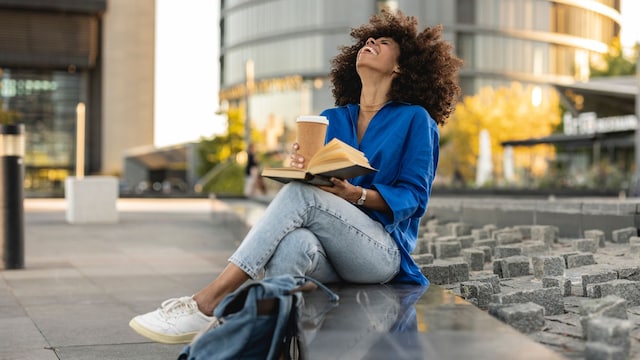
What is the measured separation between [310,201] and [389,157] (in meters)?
0.56

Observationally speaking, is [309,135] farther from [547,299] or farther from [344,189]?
[547,299]

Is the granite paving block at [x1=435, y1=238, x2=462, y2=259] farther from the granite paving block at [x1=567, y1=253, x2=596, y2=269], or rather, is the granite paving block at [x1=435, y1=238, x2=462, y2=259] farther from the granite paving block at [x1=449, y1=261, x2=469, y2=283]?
the granite paving block at [x1=449, y1=261, x2=469, y2=283]

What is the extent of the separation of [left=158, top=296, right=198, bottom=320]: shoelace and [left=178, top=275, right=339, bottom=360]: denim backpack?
0.82 ft

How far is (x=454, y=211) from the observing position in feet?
36.7

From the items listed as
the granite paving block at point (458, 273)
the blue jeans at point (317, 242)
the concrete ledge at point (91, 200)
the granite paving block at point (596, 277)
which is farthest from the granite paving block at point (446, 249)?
the concrete ledge at point (91, 200)

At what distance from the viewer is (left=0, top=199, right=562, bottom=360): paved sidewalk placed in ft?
8.46

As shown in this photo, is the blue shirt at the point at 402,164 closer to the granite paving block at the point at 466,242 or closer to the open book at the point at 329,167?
the open book at the point at 329,167

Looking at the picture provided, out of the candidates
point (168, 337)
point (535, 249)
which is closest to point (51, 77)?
point (535, 249)

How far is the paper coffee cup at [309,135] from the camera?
11.9 ft

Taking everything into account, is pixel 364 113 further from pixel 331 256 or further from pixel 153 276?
pixel 153 276

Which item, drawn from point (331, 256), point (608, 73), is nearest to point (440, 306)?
point (331, 256)

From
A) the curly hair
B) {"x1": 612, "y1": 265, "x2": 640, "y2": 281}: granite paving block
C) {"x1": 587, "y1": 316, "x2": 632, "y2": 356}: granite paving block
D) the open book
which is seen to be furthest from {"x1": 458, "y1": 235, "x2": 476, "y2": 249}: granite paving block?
{"x1": 587, "y1": 316, "x2": 632, "y2": 356}: granite paving block

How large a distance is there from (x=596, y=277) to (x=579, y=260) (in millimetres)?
1071

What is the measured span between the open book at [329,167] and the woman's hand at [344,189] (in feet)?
0.21
